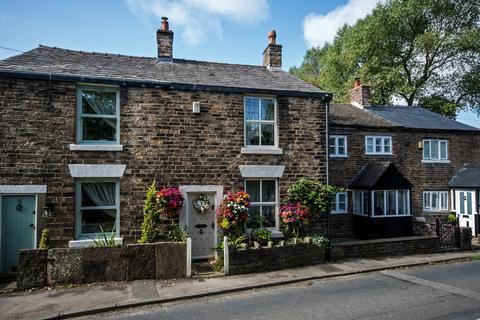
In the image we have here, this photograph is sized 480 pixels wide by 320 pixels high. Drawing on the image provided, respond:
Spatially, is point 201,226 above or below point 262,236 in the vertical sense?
above

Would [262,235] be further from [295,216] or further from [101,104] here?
[101,104]

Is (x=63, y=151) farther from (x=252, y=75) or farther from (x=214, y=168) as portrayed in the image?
(x=252, y=75)

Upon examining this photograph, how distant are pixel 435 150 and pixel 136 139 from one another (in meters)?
16.5

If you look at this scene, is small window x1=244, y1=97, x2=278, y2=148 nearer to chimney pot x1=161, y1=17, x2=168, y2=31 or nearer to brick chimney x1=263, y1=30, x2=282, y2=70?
brick chimney x1=263, y1=30, x2=282, y2=70

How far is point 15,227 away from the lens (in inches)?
352

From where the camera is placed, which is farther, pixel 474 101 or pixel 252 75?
pixel 474 101

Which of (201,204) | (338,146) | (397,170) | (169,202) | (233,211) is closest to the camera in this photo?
(169,202)

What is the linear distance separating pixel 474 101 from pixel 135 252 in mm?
32637

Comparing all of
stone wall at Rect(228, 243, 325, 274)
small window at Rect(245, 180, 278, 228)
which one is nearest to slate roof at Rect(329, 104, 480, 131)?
small window at Rect(245, 180, 278, 228)

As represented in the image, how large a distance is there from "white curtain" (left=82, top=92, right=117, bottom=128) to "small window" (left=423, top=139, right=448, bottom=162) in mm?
16345

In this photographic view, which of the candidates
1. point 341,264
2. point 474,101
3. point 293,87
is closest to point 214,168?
point 293,87

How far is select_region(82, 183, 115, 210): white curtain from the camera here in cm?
962

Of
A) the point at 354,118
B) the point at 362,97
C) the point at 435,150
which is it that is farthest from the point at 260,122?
the point at 435,150

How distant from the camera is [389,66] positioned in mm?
29438
